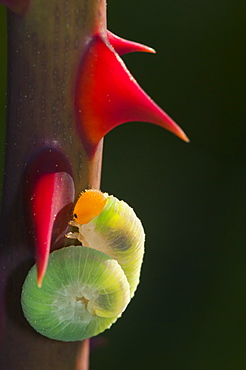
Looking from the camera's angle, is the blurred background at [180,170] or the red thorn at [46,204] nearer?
the red thorn at [46,204]

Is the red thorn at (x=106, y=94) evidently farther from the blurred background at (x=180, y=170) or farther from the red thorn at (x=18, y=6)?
the blurred background at (x=180, y=170)

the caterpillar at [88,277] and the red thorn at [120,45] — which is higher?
the red thorn at [120,45]

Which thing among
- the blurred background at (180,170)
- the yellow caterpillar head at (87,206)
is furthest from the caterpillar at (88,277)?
the blurred background at (180,170)

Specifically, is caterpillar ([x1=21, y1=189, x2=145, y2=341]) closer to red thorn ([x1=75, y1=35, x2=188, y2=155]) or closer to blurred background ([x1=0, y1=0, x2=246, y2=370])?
red thorn ([x1=75, y1=35, x2=188, y2=155])

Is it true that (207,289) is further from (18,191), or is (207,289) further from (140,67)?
(18,191)

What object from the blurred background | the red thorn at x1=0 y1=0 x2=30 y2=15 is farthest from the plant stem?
the blurred background

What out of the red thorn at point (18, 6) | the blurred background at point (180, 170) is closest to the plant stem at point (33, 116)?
the red thorn at point (18, 6)

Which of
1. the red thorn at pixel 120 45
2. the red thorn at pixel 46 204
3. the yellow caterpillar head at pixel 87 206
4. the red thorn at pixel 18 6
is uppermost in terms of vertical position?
the red thorn at pixel 18 6

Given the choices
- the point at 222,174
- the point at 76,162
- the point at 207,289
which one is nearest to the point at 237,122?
the point at 222,174
